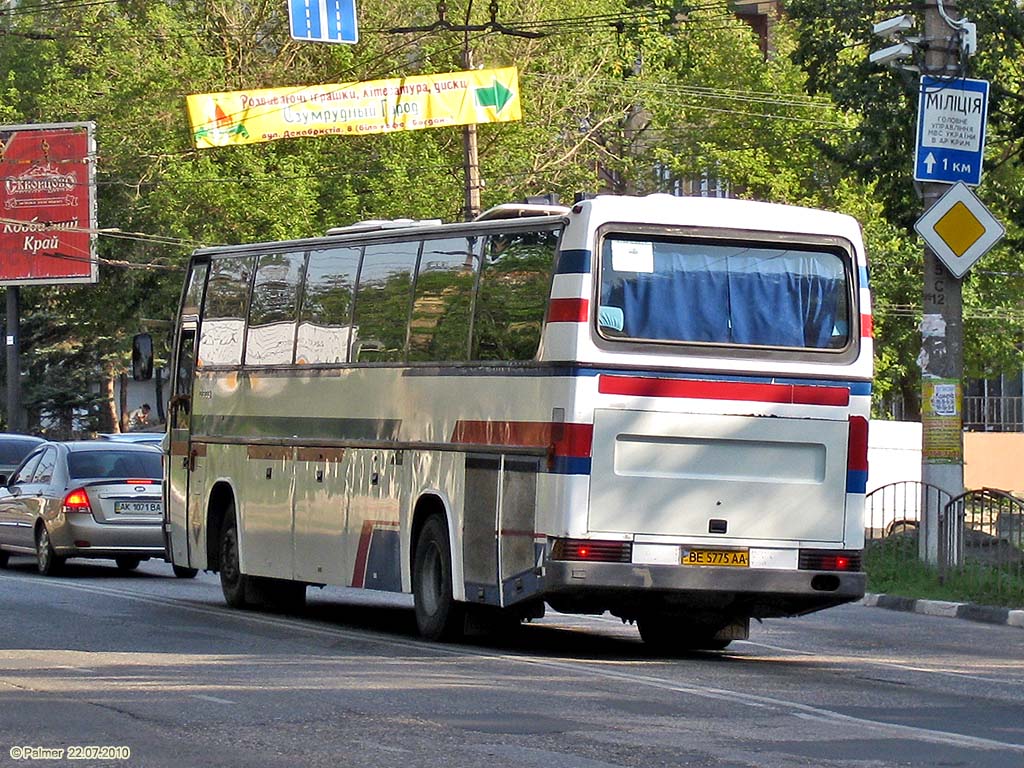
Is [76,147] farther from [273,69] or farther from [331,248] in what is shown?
[331,248]

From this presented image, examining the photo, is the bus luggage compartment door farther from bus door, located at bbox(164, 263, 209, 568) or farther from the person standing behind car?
the person standing behind car

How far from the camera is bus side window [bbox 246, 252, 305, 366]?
1870 centimetres

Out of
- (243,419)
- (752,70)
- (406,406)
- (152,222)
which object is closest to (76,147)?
(152,222)

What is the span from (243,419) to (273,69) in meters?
35.1

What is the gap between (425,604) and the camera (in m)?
16.2

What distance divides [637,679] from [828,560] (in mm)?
2370

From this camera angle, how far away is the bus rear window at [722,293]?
48.0ft

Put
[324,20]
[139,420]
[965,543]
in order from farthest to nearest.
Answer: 1. [139,420]
2. [324,20]
3. [965,543]

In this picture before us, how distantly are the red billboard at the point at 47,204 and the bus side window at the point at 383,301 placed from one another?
32986 millimetres

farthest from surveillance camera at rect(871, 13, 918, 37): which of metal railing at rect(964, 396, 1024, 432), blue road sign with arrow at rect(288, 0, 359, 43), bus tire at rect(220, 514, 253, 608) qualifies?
metal railing at rect(964, 396, 1024, 432)

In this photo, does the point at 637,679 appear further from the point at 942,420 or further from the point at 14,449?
the point at 14,449

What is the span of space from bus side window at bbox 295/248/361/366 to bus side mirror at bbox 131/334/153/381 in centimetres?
352

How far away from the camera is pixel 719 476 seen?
1469 cm

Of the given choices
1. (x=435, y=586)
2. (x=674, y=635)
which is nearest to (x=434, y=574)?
(x=435, y=586)
